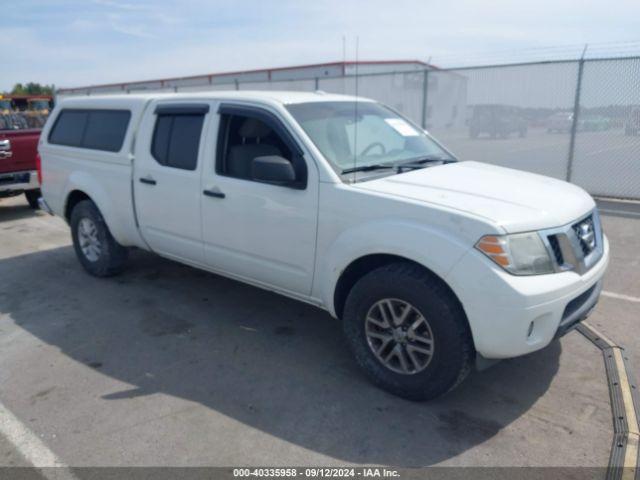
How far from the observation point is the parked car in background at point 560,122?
32.1 ft

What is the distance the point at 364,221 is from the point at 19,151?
753cm

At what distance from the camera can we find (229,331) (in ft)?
14.8

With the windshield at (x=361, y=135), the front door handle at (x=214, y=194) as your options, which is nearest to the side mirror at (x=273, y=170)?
the windshield at (x=361, y=135)

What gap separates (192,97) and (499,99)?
7.82 meters

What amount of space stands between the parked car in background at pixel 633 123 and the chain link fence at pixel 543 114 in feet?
0.05

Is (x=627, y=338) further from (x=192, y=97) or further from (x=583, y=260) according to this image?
(x=192, y=97)

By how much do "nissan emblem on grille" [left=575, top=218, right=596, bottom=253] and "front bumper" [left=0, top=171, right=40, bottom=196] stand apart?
8.38m

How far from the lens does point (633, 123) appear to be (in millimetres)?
9227

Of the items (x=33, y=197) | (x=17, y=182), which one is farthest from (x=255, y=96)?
(x=33, y=197)

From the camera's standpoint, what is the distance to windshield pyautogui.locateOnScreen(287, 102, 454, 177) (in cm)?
397

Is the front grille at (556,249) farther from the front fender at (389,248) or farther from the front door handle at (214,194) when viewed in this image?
the front door handle at (214,194)

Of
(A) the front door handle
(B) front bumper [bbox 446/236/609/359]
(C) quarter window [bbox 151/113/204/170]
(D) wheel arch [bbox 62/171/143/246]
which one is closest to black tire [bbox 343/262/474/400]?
(B) front bumper [bbox 446/236/609/359]

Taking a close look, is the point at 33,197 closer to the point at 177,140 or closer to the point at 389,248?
the point at 177,140

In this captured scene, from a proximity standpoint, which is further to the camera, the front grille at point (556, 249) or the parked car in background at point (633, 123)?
the parked car in background at point (633, 123)
